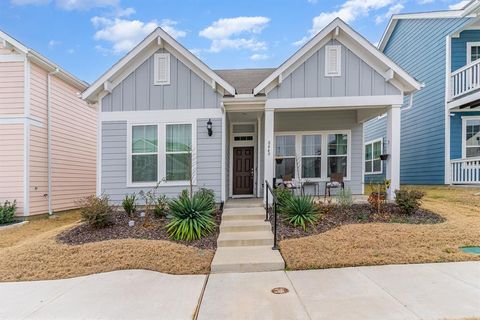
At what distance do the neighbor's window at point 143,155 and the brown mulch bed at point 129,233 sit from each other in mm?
1621

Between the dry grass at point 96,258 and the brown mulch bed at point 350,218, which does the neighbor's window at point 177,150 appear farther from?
the brown mulch bed at point 350,218

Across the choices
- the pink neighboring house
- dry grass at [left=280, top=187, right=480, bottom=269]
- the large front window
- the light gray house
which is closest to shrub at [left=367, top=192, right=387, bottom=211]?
the light gray house

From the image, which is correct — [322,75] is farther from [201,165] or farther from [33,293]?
[33,293]

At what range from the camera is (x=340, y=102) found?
374 inches

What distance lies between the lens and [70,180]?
13.4 metres

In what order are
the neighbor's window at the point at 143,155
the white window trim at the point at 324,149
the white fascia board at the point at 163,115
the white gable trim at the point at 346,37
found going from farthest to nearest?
the white window trim at the point at 324,149 → the neighbor's window at the point at 143,155 → the white fascia board at the point at 163,115 → the white gable trim at the point at 346,37

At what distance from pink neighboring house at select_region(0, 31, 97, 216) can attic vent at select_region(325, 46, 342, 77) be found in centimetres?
817

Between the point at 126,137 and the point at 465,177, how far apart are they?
42.1 feet

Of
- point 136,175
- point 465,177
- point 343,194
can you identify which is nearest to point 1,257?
point 136,175

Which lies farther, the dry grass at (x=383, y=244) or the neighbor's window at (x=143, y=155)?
the neighbor's window at (x=143, y=155)

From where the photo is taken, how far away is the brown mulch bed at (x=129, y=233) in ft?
23.7

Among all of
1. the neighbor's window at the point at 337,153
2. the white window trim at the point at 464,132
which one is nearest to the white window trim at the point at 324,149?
the neighbor's window at the point at 337,153

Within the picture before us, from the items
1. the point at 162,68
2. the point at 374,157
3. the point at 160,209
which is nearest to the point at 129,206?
the point at 160,209

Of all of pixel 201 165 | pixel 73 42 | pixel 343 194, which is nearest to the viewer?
pixel 343 194
